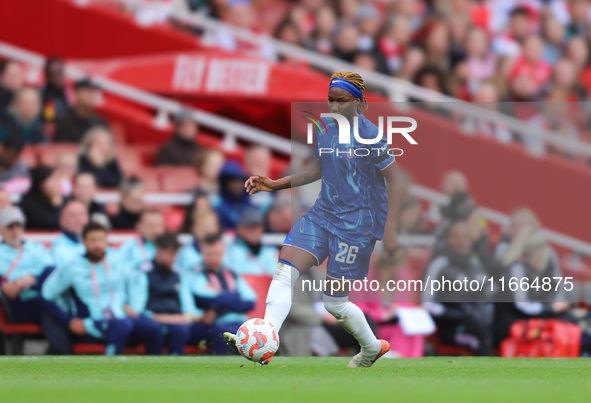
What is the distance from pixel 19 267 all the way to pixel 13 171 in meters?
1.81

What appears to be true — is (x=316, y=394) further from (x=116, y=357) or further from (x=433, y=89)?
(x=433, y=89)

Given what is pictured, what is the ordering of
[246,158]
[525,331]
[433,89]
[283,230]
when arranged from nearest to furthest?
[525,331] → [283,230] → [246,158] → [433,89]

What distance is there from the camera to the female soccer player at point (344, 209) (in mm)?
6648

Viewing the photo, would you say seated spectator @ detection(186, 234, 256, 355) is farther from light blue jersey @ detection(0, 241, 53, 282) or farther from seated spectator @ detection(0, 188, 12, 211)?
seated spectator @ detection(0, 188, 12, 211)

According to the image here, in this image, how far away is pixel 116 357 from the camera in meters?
7.98

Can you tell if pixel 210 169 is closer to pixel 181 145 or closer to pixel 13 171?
pixel 181 145

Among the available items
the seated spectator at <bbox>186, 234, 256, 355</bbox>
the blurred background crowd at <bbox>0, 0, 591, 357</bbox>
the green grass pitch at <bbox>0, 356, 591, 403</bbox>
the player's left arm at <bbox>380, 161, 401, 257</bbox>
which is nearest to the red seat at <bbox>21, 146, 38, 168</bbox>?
the blurred background crowd at <bbox>0, 0, 591, 357</bbox>

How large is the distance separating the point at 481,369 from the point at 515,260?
1915 mm

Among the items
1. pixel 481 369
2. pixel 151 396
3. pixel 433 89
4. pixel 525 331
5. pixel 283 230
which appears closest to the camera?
pixel 151 396

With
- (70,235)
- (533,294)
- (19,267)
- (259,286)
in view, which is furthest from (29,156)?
(533,294)

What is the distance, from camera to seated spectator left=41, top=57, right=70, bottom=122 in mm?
11117

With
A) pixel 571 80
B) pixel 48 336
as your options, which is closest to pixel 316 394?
pixel 48 336

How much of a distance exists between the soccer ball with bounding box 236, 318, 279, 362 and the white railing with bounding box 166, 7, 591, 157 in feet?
13.4

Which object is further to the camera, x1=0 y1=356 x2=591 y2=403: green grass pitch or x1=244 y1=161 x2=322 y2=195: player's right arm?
x1=244 y1=161 x2=322 y2=195: player's right arm
